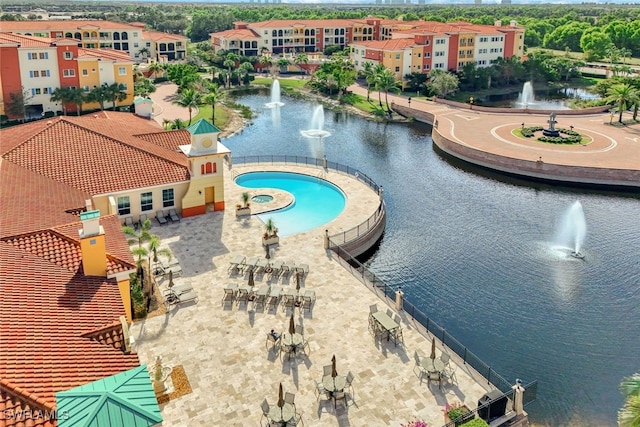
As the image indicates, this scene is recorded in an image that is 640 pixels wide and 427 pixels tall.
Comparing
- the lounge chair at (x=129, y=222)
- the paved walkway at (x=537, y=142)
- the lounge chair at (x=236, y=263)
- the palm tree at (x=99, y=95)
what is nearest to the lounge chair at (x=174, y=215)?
the lounge chair at (x=129, y=222)

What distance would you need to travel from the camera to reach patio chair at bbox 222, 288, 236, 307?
32781mm

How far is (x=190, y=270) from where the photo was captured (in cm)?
3631

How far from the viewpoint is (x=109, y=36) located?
422 ft

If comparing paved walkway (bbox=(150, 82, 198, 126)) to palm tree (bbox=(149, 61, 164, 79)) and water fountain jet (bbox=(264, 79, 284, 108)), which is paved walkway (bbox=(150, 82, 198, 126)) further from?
water fountain jet (bbox=(264, 79, 284, 108))

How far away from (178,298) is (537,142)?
54457 mm

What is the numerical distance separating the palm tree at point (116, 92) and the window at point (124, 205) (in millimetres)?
45517

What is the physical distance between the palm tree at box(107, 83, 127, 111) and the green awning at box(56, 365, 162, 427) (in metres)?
73.3

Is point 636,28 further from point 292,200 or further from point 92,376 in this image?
point 92,376

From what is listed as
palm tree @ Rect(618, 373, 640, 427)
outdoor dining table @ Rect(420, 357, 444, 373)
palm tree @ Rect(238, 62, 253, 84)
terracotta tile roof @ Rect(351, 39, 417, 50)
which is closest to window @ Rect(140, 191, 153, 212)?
outdoor dining table @ Rect(420, 357, 444, 373)

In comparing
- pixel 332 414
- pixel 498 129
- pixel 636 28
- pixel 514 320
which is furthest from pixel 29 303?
pixel 636 28

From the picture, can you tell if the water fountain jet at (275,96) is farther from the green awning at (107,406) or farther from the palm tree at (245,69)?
the green awning at (107,406)

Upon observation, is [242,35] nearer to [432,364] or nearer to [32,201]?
[32,201]

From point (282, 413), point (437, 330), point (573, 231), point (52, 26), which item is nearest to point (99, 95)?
point (52, 26)

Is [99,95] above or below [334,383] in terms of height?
above
